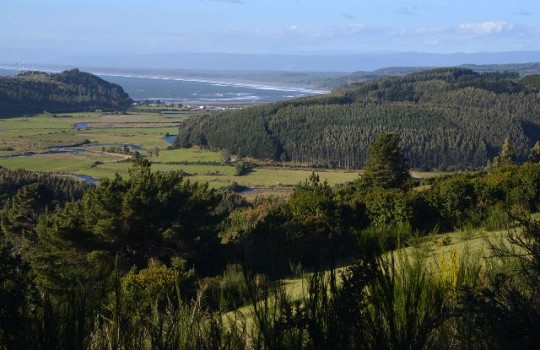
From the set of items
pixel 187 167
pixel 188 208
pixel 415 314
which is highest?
pixel 415 314

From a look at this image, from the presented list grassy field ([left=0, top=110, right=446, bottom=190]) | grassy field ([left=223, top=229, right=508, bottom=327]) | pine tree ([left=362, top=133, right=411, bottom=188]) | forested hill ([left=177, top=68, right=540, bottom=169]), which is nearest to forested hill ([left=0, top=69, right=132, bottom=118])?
grassy field ([left=0, top=110, right=446, bottom=190])

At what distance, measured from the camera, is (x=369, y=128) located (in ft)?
246

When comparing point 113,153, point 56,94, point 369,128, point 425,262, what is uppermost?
point 56,94

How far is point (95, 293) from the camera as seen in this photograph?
3492 mm

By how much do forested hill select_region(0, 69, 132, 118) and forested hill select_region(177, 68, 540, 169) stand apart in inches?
1416

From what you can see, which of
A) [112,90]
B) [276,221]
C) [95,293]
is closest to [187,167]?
[276,221]

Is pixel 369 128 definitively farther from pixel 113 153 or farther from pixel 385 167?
pixel 385 167

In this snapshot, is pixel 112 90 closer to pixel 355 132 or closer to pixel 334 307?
pixel 355 132

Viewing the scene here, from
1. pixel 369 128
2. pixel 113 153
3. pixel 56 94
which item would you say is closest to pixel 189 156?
pixel 113 153

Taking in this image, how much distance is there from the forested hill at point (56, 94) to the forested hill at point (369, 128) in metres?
36.0

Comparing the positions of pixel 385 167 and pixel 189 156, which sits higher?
pixel 385 167

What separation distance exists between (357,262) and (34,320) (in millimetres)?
1682

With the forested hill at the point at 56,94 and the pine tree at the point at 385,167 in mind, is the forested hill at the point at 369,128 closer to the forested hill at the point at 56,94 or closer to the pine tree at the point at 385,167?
the pine tree at the point at 385,167

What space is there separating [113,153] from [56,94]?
6119 centimetres
